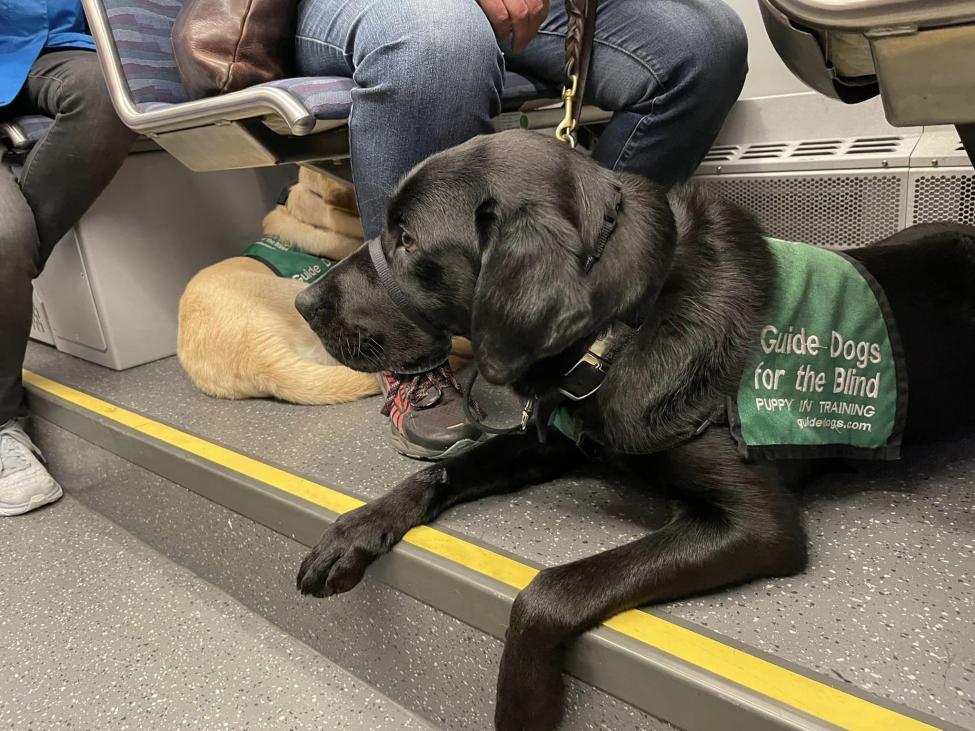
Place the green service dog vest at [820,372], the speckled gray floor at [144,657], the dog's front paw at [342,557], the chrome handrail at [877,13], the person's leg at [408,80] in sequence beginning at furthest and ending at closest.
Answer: the person's leg at [408,80], the speckled gray floor at [144,657], the dog's front paw at [342,557], the green service dog vest at [820,372], the chrome handrail at [877,13]

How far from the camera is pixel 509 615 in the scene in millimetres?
969

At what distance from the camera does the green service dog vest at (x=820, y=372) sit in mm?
1021

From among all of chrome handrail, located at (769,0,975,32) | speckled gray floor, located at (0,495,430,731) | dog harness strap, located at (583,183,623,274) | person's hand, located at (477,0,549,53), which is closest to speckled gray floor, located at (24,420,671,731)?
speckled gray floor, located at (0,495,430,731)

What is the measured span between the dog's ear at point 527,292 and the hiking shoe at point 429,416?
523 millimetres

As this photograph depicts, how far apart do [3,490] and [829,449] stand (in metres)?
1.94

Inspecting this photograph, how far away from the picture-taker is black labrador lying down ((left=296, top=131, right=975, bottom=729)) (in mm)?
922

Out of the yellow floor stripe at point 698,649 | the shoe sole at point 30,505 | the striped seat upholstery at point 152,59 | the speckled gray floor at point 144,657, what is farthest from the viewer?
the shoe sole at point 30,505

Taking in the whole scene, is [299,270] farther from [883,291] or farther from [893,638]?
[893,638]

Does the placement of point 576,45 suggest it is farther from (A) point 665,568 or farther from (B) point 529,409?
(A) point 665,568

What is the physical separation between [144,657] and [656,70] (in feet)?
5.07

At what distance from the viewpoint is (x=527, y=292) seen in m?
0.90

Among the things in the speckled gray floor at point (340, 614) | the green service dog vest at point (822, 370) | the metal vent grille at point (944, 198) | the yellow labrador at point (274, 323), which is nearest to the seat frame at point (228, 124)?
the yellow labrador at point (274, 323)

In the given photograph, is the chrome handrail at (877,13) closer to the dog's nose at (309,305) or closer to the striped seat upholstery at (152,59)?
the dog's nose at (309,305)

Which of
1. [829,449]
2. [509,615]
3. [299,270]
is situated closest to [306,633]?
[509,615]
